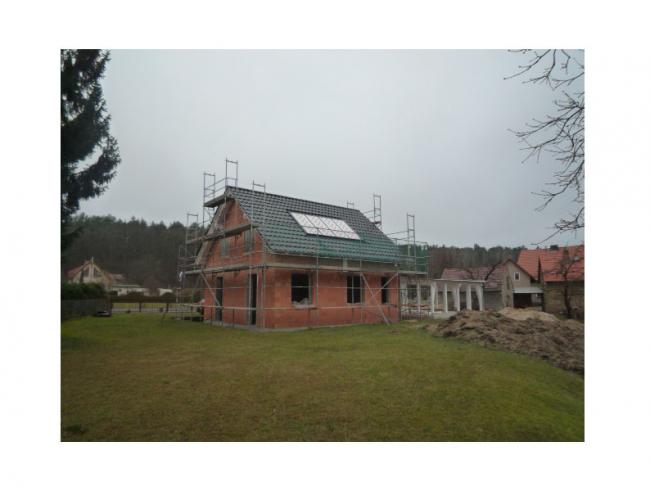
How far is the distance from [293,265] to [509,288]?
21.3 metres

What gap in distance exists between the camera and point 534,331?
8.55 meters

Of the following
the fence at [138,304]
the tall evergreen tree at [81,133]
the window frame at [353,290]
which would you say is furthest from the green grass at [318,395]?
the fence at [138,304]

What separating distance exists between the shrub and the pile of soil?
15.7 meters

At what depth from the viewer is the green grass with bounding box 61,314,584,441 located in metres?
3.41

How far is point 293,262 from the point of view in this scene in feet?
38.7

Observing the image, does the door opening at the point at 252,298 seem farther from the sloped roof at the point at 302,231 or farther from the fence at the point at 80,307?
the fence at the point at 80,307

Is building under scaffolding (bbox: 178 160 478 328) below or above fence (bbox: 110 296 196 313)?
above

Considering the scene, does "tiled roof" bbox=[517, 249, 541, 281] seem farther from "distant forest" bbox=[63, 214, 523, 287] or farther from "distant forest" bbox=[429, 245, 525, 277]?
"distant forest" bbox=[429, 245, 525, 277]

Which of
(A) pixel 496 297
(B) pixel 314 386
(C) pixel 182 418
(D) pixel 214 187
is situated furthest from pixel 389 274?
(A) pixel 496 297

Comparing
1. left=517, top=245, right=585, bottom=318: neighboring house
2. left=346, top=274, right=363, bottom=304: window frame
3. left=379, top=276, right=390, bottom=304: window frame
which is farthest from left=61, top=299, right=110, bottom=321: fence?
left=517, top=245, right=585, bottom=318: neighboring house

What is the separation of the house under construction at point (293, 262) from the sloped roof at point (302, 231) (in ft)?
0.13

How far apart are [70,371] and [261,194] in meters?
9.18

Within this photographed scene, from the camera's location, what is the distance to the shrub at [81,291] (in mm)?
16094
